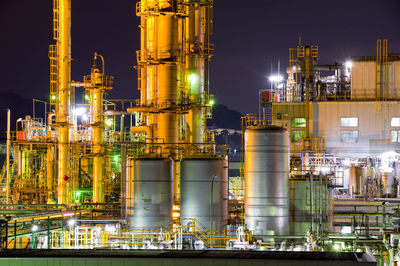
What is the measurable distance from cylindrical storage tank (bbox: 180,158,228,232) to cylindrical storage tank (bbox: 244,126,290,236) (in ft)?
5.21

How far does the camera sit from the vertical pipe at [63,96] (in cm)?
4550

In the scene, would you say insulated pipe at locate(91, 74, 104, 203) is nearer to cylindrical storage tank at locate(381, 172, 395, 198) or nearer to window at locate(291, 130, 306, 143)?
window at locate(291, 130, 306, 143)

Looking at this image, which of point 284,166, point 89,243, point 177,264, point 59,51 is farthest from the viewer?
point 59,51

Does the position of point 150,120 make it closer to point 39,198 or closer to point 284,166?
point 284,166

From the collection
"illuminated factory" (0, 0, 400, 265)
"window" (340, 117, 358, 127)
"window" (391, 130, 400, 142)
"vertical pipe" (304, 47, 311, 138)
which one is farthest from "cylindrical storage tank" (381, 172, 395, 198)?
"window" (391, 130, 400, 142)

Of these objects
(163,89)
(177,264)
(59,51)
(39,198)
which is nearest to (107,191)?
(39,198)

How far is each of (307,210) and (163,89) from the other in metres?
11.5

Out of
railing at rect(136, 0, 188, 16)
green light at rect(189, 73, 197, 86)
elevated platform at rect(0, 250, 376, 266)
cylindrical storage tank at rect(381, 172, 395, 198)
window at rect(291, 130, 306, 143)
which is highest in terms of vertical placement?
railing at rect(136, 0, 188, 16)

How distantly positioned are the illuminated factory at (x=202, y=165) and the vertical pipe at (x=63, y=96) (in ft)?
0.28

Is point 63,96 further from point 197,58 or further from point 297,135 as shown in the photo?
point 297,135

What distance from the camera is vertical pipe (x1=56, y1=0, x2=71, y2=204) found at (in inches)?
1791

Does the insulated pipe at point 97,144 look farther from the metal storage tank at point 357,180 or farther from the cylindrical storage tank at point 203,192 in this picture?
the metal storage tank at point 357,180

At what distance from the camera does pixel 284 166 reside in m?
33.7

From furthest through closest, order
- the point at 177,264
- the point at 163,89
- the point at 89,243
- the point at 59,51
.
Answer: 1. the point at 59,51
2. the point at 163,89
3. the point at 89,243
4. the point at 177,264
